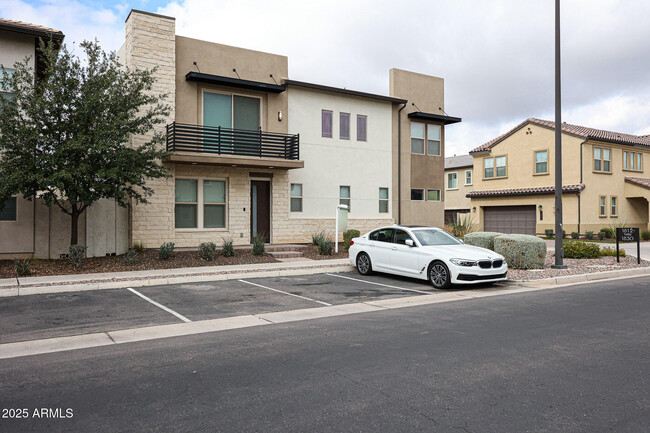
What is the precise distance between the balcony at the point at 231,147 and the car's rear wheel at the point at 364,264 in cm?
657

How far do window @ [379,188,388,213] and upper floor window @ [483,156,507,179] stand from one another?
17.6 metres

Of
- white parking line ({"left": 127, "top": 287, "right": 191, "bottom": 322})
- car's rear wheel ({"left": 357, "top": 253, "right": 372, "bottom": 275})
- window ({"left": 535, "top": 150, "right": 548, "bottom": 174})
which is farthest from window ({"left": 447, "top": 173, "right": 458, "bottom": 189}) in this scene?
white parking line ({"left": 127, "top": 287, "right": 191, "bottom": 322})

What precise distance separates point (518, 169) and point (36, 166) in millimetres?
32333

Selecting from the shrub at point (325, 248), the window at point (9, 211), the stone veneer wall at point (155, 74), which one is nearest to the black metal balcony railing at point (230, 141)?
the stone veneer wall at point (155, 74)

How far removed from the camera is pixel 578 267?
1588cm

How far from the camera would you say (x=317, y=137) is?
71.9ft

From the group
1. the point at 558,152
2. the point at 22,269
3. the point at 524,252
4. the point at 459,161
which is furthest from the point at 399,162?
the point at 459,161

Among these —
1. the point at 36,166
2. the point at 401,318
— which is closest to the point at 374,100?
the point at 36,166

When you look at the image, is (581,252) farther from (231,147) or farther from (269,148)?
(231,147)

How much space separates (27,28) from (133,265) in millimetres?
8170

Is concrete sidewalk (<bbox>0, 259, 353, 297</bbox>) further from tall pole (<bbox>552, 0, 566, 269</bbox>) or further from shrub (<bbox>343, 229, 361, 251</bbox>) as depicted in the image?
tall pole (<bbox>552, 0, 566, 269</bbox>)

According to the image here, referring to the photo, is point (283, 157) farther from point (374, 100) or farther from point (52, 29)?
point (52, 29)

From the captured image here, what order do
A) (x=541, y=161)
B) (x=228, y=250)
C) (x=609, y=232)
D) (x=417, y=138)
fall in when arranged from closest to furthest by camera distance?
1. (x=228, y=250)
2. (x=417, y=138)
3. (x=609, y=232)
4. (x=541, y=161)

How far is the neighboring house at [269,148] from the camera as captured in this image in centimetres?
1825
